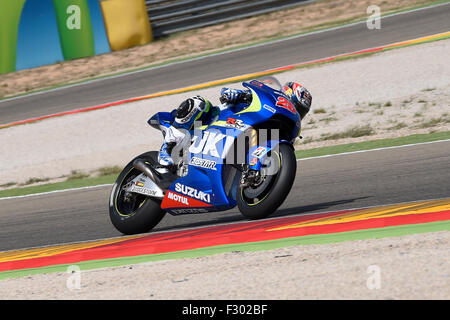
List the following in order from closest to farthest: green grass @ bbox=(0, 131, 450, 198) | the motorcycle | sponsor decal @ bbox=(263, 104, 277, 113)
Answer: the motorcycle < sponsor decal @ bbox=(263, 104, 277, 113) < green grass @ bbox=(0, 131, 450, 198)

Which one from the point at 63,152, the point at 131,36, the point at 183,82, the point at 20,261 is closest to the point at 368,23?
the point at 183,82

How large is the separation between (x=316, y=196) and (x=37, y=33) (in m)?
11.8

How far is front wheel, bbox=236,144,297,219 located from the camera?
5.59 m

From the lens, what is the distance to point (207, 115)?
6.35 meters

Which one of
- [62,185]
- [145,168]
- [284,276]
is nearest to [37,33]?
[62,185]

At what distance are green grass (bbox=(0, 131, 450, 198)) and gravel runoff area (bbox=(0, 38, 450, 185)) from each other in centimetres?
45

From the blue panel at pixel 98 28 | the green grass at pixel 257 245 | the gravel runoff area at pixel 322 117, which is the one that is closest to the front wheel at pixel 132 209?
the green grass at pixel 257 245

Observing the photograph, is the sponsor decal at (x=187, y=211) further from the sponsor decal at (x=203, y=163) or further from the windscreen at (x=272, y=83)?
the windscreen at (x=272, y=83)

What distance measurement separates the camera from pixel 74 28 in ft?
57.2

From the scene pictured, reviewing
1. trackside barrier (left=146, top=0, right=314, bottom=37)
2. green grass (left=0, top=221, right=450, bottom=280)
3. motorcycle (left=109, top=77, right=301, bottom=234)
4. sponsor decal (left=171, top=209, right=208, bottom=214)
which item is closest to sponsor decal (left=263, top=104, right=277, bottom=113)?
motorcycle (left=109, top=77, right=301, bottom=234)

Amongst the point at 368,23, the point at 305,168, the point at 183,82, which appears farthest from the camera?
the point at 368,23

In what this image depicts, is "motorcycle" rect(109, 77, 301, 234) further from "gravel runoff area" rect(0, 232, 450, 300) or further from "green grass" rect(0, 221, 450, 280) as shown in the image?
"gravel runoff area" rect(0, 232, 450, 300)
